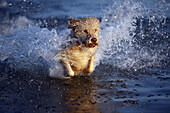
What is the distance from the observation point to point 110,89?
17.9ft

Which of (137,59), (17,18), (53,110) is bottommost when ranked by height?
(53,110)

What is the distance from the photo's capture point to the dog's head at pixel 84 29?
594cm

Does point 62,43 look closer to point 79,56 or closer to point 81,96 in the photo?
point 79,56

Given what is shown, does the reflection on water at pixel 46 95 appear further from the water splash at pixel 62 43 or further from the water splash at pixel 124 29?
the water splash at pixel 124 29

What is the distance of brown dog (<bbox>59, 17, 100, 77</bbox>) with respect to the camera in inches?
235

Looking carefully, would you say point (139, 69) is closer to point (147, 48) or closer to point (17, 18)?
point (147, 48)

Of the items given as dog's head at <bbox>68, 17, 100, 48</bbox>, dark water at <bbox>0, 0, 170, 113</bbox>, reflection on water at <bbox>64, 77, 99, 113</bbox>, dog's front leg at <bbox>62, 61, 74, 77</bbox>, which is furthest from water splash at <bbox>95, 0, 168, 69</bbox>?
reflection on water at <bbox>64, 77, 99, 113</bbox>

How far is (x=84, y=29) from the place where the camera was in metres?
6.01

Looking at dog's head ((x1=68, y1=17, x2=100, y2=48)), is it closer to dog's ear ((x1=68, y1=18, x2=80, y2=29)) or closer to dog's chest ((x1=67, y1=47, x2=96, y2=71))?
dog's ear ((x1=68, y1=18, x2=80, y2=29))

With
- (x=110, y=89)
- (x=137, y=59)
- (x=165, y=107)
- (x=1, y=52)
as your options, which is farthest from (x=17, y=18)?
(x=165, y=107)

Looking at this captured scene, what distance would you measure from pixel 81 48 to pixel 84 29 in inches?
18.4

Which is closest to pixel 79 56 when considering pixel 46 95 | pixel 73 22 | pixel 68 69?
pixel 68 69

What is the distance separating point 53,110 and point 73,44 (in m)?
2.39

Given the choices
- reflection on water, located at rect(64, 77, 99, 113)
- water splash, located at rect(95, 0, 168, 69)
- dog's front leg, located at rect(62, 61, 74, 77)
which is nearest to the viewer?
reflection on water, located at rect(64, 77, 99, 113)
